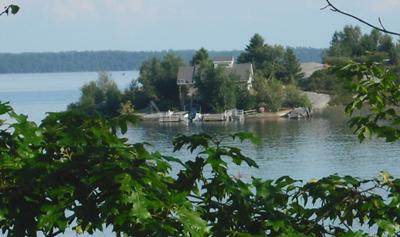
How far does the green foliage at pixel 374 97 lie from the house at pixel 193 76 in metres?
55.1

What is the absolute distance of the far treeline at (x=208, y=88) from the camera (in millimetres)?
57469

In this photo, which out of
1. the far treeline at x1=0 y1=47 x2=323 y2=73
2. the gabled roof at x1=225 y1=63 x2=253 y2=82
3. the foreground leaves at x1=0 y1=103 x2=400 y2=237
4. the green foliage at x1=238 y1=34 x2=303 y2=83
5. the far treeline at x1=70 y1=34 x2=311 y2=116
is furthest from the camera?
the far treeline at x1=0 y1=47 x2=323 y2=73

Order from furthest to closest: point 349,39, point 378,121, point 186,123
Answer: point 349,39 < point 186,123 < point 378,121

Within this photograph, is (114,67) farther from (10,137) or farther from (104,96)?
(10,137)

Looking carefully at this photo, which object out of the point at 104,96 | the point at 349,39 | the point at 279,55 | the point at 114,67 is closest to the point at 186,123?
the point at 104,96

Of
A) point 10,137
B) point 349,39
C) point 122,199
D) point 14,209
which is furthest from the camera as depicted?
point 349,39

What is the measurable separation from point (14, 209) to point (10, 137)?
0.70 feet

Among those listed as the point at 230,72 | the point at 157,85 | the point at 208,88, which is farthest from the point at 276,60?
the point at 157,85

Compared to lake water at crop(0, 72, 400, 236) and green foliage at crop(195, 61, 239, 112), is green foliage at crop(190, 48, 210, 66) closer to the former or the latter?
green foliage at crop(195, 61, 239, 112)

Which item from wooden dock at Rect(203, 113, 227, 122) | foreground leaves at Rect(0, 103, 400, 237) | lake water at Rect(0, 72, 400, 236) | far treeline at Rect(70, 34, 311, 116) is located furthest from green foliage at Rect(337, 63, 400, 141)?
far treeline at Rect(70, 34, 311, 116)

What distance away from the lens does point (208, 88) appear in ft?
191

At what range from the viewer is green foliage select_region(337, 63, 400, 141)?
244cm

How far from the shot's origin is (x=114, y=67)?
122 meters

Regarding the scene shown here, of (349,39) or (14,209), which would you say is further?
(349,39)
